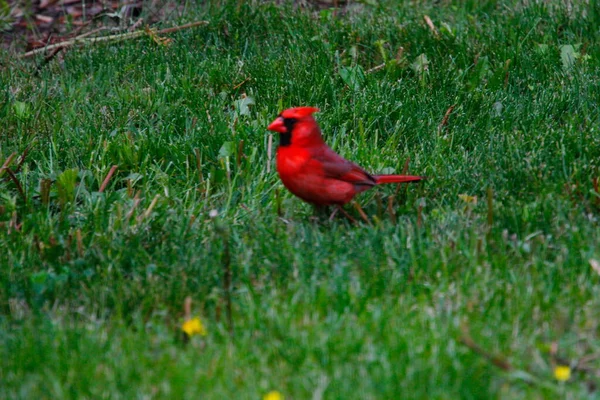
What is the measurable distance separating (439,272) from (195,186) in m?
1.60

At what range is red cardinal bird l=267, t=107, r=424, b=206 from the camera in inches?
167

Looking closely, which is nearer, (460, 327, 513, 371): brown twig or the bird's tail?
(460, 327, 513, 371): brown twig

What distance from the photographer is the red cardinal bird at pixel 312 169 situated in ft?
14.0

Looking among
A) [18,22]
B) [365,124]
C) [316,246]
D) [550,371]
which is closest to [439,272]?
[316,246]

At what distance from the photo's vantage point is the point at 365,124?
5.38 meters

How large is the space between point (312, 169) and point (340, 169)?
0.55 ft

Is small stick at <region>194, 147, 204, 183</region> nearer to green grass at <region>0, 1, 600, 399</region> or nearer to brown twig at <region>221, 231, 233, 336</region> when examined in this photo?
green grass at <region>0, 1, 600, 399</region>

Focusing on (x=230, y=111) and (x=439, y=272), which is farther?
(x=230, y=111)

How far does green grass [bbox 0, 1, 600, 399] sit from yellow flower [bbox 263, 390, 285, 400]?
4 centimetres

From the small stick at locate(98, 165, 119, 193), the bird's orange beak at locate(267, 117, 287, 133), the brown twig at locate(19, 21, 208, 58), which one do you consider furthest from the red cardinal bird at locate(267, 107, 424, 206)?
the brown twig at locate(19, 21, 208, 58)

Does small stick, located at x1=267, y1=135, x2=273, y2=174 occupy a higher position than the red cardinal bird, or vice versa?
the red cardinal bird

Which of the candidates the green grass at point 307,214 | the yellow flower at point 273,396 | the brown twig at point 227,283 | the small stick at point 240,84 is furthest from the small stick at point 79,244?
the small stick at point 240,84

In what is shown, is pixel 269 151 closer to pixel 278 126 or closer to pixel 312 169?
pixel 278 126

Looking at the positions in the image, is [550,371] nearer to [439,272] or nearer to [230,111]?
[439,272]
